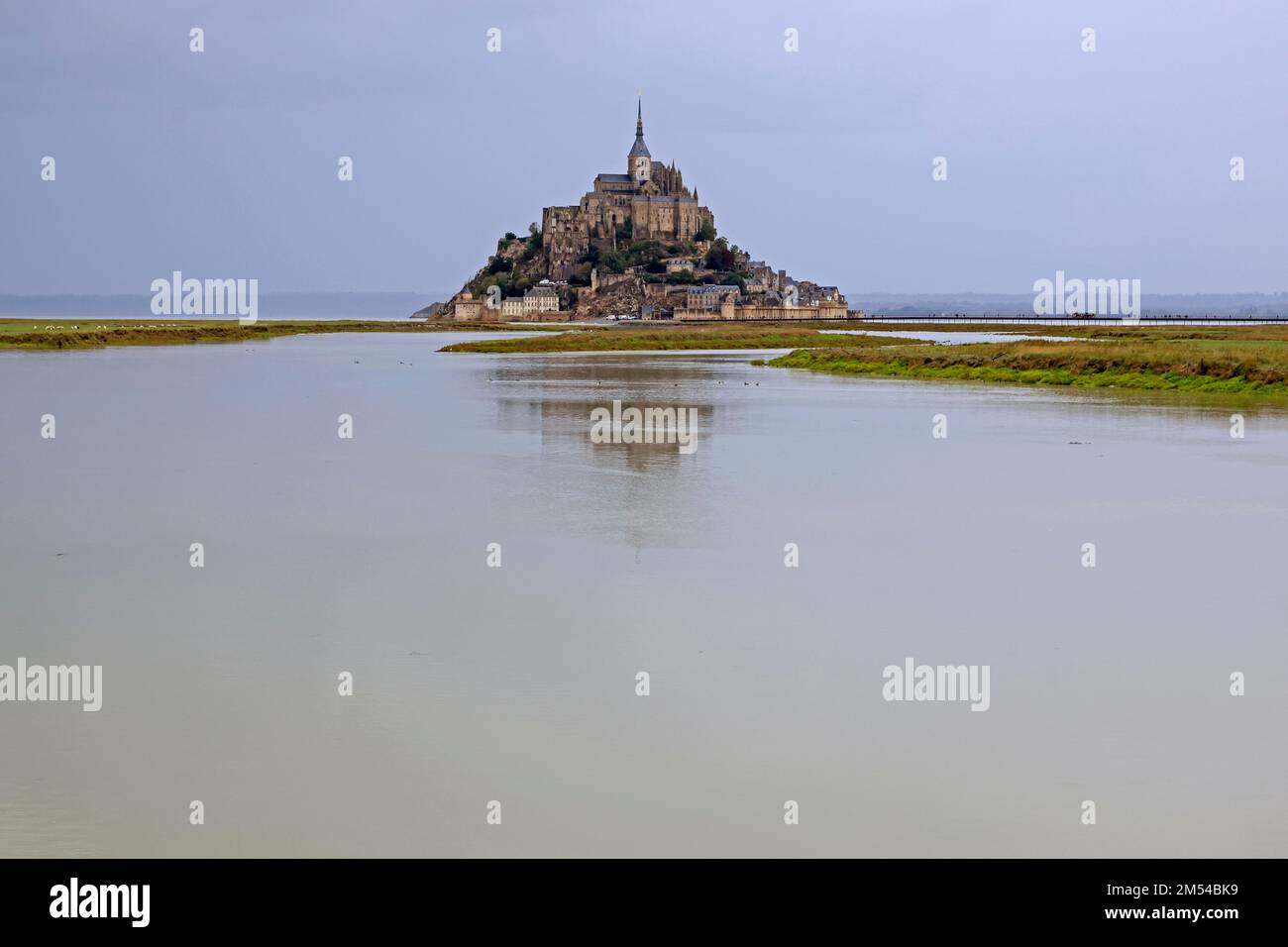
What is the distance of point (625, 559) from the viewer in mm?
A: 13281

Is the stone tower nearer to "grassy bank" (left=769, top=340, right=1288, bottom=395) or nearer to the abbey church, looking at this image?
the abbey church

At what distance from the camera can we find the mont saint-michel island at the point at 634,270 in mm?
158375

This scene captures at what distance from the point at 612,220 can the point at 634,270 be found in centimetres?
999

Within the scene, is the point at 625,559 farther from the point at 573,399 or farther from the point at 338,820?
the point at 573,399

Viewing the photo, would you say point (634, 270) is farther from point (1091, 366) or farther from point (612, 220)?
point (1091, 366)

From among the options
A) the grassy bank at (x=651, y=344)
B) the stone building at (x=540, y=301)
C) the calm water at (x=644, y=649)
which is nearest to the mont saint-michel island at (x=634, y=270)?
the stone building at (x=540, y=301)

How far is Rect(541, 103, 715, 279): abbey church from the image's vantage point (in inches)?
6658

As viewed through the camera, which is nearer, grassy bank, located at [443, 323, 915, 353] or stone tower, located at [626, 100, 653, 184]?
grassy bank, located at [443, 323, 915, 353]

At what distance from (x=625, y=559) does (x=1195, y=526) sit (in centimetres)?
580

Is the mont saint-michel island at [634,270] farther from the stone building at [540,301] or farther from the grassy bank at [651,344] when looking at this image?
the grassy bank at [651,344]

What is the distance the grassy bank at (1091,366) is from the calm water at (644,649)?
43.8 ft

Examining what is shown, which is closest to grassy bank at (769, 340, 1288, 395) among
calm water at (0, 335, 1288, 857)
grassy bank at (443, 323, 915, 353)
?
calm water at (0, 335, 1288, 857)

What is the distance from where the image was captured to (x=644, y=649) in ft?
33.1

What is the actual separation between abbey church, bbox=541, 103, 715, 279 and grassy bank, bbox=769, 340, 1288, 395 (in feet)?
388
